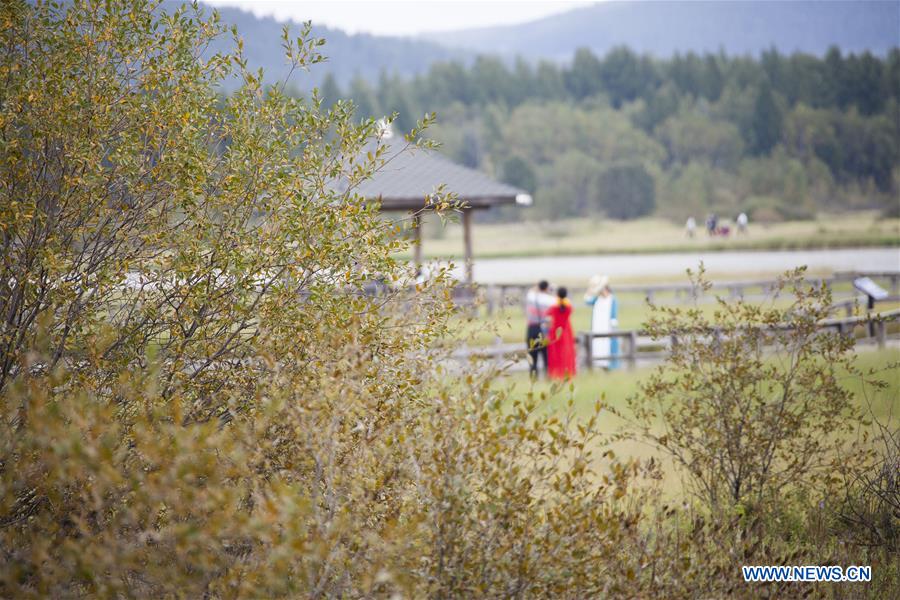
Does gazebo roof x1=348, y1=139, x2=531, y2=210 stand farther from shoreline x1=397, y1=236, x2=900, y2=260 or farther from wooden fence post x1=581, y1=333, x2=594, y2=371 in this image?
shoreline x1=397, y1=236, x2=900, y2=260

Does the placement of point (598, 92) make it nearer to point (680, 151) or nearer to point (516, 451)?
point (680, 151)

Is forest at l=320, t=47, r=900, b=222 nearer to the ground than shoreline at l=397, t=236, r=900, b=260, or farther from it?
farther from it

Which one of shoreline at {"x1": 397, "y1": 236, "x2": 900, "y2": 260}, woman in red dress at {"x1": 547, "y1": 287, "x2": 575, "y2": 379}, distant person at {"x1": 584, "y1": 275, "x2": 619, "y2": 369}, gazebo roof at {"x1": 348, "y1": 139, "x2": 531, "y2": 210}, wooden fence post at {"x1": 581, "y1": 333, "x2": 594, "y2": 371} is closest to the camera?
woman in red dress at {"x1": 547, "y1": 287, "x2": 575, "y2": 379}

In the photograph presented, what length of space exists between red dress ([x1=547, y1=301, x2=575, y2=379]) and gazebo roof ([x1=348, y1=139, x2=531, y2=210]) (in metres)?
9.24

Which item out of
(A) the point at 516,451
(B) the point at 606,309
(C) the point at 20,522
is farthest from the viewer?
(B) the point at 606,309

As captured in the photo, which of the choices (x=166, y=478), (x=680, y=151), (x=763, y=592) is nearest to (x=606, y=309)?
(x=763, y=592)

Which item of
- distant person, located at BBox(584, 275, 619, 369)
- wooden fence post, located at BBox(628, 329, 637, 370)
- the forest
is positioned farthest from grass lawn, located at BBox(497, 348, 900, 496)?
the forest

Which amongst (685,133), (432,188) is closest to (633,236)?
(685,133)

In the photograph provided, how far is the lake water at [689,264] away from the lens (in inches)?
1396

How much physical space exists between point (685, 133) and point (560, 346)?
95.2m

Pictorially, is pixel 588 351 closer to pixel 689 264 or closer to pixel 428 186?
pixel 428 186

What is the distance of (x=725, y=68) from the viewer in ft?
391

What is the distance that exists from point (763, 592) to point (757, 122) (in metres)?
108

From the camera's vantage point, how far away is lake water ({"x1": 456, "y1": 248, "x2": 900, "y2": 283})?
3547 cm
